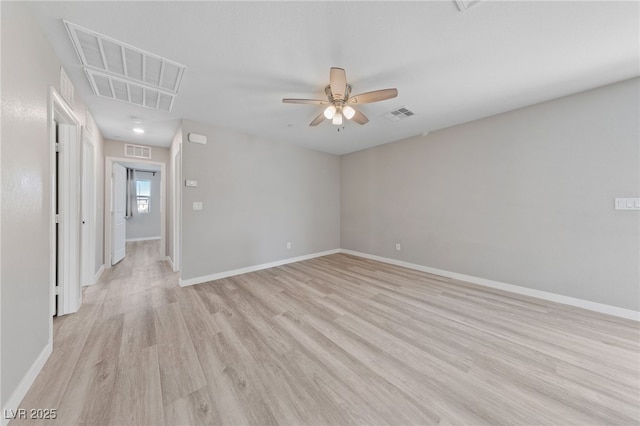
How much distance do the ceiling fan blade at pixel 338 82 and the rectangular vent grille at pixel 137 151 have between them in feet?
14.6

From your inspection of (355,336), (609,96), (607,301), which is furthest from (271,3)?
(607,301)

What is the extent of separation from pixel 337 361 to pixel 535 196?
3266 millimetres

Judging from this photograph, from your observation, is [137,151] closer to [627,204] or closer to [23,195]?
[23,195]

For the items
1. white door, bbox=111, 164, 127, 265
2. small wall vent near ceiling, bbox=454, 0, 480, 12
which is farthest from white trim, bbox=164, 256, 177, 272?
small wall vent near ceiling, bbox=454, 0, 480, 12

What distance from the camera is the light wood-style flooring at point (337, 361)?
123 centimetres

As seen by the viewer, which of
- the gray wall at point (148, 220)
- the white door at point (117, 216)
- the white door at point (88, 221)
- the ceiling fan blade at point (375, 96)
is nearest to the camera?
the ceiling fan blade at point (375, 96)

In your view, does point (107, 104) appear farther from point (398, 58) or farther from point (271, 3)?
point (398, 58)

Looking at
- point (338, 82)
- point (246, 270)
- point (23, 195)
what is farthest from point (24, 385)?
point (338, 82)

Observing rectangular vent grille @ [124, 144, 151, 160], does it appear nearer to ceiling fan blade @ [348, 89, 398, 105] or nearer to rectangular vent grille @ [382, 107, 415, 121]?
ceiling fan blade @ [348, 89, 398, 105]

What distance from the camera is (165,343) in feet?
6.01

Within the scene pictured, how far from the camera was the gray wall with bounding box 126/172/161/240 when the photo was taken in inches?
279

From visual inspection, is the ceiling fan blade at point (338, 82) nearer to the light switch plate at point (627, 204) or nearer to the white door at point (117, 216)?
the light switch plate at point (627, 204)

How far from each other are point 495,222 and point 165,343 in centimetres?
429

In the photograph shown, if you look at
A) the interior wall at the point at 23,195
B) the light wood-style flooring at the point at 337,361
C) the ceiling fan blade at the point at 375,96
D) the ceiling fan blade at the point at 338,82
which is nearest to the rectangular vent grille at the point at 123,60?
the interior wall at the point at 23,195
